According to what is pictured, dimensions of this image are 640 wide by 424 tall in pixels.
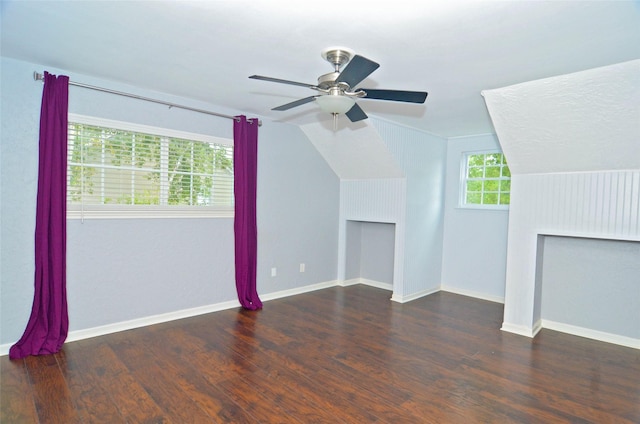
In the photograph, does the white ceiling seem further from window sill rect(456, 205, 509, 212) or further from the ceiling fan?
window sill rect(456, 205, 509, 212)

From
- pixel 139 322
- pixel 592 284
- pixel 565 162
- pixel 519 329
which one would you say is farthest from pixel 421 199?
pixel 139 322

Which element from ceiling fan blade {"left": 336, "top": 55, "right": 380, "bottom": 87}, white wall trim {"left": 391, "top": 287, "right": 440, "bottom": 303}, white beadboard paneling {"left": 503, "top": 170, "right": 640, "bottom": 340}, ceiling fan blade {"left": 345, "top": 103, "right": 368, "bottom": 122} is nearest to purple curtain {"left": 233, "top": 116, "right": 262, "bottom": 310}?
ceiling fan blade {"left": 345, "top": 103, "right": 368, "bottom": 122}

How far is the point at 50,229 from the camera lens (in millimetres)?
3061

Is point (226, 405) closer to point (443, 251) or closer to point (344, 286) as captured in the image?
point (344, 286)

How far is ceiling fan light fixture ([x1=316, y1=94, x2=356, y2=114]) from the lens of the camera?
2438 millimetres

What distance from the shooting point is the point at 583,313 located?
3.78 meters

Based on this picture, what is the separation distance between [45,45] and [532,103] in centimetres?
393

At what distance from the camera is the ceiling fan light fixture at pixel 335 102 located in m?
2.44

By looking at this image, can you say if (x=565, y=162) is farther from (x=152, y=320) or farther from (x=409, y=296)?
(x=152, y=320)

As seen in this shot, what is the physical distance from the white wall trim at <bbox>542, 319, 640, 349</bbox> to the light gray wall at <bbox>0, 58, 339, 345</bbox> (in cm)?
293

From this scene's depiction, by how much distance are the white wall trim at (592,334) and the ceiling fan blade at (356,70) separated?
11.6 feet

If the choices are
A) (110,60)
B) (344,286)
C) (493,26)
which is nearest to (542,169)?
(493,26)

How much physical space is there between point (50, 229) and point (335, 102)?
8.73 ft

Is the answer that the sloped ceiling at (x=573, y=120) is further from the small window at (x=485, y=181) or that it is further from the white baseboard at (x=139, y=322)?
the white baseboard at (x=139, y=322)
